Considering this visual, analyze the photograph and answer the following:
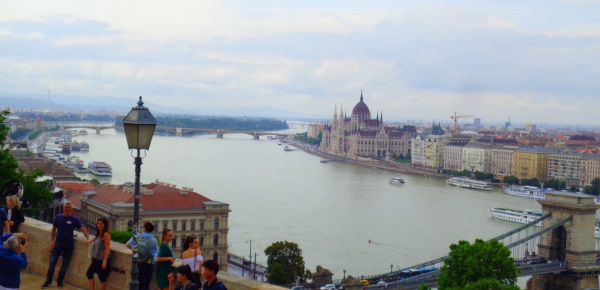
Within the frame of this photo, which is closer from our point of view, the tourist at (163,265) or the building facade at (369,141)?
the tourist at (163,265)

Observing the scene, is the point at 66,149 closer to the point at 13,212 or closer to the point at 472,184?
the point at 472,184

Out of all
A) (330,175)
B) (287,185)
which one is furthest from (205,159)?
(287,185)

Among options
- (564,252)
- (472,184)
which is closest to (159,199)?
(564,252)

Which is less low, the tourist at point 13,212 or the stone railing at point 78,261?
the tourist at point 13,212

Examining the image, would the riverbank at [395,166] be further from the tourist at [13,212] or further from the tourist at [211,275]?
the tourist at [211,275]

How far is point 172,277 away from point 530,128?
5702 inches

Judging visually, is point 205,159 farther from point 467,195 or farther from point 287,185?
point 467,195

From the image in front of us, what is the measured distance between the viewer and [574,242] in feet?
48.1

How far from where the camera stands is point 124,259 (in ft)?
13.6

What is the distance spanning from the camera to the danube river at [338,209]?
17500 mm

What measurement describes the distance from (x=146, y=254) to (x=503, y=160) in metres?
48.4

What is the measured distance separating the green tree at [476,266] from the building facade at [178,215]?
526cm

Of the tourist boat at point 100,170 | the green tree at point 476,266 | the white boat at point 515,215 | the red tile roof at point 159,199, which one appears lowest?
the white boat at point 515,215

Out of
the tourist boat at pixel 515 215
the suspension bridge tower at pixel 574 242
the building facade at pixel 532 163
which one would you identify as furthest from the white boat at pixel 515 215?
the building facade at pixel 532 163
